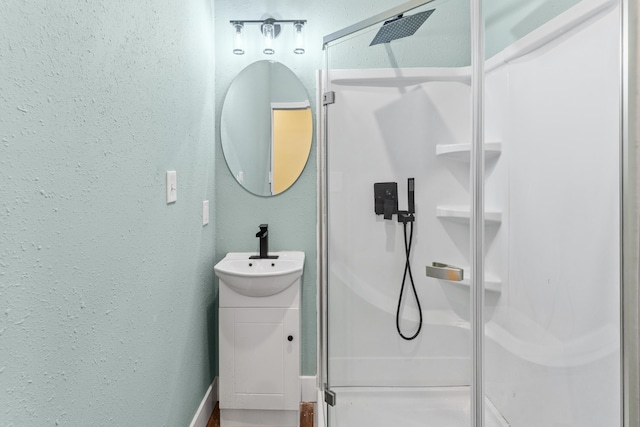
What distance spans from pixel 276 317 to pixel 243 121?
1121 millimetres

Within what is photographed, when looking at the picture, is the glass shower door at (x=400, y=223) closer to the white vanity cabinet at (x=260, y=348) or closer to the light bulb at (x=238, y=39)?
the white vanity cabinet at (x=260, y=348)

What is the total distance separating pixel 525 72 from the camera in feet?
3.73

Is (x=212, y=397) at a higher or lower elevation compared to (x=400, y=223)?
lower

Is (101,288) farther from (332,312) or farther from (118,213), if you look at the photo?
(332,312)

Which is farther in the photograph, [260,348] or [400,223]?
[260,348]

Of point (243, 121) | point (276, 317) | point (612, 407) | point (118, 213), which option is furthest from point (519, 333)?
point (243, 121)

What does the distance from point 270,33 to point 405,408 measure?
2.02 m

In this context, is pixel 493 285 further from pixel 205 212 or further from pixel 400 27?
pixel 205 212

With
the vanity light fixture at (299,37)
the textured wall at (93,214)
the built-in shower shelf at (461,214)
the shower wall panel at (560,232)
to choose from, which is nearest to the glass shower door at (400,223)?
the built-in shower shelf at (461,214)

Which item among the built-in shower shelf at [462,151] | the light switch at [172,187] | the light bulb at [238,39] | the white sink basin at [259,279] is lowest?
the white sink basin at [259,279]

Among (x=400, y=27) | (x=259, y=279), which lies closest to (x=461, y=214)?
(x=400, y=27)

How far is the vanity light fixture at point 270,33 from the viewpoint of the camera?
221cm

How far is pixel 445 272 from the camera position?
145 cm

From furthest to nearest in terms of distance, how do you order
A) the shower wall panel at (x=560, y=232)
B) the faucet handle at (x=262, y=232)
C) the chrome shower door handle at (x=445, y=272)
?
1. the faucet handle at (x=262, y=232)
2. the chrome shower door handle at (x=445, y=272)
3. the shower wall panel at (x=560, y=232)
